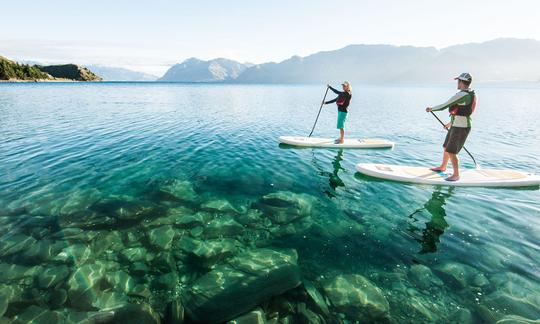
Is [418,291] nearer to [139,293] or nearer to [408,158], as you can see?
[139,293]

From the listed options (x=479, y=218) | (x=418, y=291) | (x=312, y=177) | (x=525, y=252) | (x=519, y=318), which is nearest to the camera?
(x=519, y=318)

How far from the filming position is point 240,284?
19.9 ft

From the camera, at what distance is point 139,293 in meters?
5.98

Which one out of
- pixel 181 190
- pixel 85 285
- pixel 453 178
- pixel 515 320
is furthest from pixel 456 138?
pixel 85 285

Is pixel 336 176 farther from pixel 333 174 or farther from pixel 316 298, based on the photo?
pixel 316 298

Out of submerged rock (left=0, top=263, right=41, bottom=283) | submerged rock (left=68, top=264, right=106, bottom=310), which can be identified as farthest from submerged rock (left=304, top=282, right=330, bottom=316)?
submerged rock (left=0, top=263, right=41, bottom=283)

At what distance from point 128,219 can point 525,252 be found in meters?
12.7

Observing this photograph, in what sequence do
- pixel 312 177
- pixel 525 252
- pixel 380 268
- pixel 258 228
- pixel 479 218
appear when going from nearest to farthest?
1. pixel 380 268
2. pixel 525 252
3. pixel 258 228
4. pixel 479 218
5. pixel 312 177

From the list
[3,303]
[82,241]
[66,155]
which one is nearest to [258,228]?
[82,241]

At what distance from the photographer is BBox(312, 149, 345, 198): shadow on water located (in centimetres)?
1139

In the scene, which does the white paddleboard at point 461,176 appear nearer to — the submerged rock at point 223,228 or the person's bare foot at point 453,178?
the person's bare foot at point 453,178

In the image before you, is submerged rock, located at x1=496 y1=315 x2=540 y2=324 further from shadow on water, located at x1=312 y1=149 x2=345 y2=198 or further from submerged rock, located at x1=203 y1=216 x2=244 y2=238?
submerged rock, located at x1=203 y1=216 x2=244 y2=238

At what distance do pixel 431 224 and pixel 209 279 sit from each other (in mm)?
7689

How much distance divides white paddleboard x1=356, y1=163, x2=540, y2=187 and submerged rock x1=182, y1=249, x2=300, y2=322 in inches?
304
